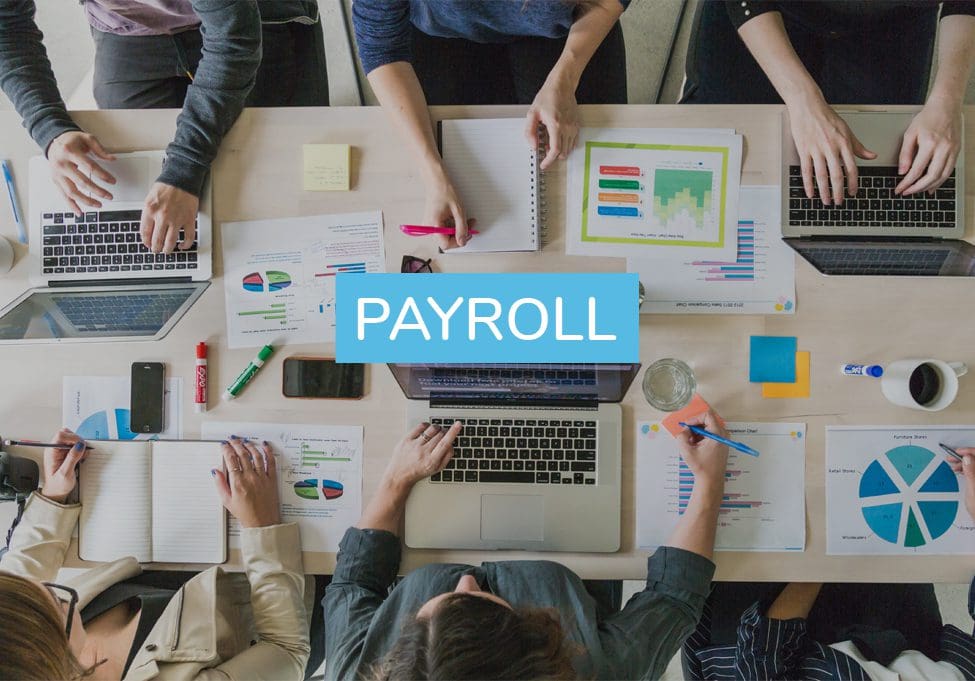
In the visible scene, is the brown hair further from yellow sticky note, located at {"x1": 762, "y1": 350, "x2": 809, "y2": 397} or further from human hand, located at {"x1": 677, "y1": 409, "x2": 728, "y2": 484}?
yellow sticky note, located at {"x1": 762, "y1": 350, "x2": 809, "y2": 397}

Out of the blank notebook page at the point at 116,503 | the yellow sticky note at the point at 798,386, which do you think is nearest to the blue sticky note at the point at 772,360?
the yellow sticky note at the point at 798,386

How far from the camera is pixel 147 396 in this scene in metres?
1.11

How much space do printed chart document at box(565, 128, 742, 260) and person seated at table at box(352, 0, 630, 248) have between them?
9 centimetres

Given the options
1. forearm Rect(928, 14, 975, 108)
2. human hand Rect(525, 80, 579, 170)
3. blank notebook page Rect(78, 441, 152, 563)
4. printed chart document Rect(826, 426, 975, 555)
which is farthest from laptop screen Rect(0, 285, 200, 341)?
forearm Rect(928, 14, 975, 108)

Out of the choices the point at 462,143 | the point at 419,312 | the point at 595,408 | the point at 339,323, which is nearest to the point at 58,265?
the point at 339,323

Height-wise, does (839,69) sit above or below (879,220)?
above

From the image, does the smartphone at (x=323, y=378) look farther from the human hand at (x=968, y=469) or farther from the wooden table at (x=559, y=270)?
the human hand at (x=968, y=469)

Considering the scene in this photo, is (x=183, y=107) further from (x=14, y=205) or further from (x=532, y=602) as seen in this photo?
(x=532, y=602)

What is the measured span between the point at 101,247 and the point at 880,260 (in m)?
1.40

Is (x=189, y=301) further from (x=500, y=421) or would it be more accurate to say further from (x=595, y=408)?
(x=595, y=408)

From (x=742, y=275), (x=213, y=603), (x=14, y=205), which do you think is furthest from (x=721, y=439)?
(x=14, y=205)

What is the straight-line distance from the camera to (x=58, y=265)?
3.69 feet

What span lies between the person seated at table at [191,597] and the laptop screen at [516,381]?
0.30 meters

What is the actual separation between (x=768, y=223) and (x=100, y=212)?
121cm
